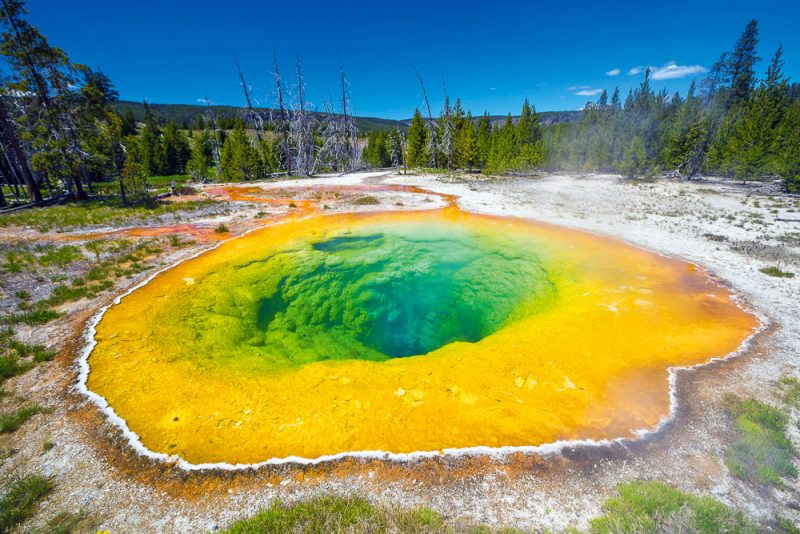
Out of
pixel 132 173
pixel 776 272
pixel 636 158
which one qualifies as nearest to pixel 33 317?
pixel 132 173

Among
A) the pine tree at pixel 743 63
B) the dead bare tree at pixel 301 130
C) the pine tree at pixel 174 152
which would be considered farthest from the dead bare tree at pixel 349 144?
the pine tree at pixel 743 63

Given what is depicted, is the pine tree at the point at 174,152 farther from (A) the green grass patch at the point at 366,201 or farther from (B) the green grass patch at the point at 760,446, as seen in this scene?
(B) the green grass patch at the point at 760,446

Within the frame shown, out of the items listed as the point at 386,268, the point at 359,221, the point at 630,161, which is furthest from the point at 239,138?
the point at 630,161

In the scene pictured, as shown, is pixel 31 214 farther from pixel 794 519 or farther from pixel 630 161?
pixel 630 161

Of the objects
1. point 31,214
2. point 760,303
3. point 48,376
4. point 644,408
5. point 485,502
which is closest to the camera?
point 485,502

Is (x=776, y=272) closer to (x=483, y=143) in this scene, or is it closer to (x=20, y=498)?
(x=20, y=498)
